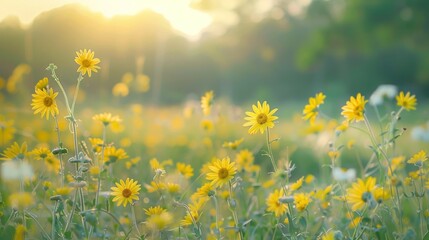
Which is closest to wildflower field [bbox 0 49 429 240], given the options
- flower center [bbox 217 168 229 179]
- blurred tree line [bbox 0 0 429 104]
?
flower center [bbox 217 168 229 179]

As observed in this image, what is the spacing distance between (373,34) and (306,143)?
13067 millimetres

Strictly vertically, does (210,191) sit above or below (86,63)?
below

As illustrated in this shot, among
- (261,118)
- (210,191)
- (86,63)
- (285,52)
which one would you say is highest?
(285,52)

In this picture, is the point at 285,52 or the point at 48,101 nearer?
the point at 48,101

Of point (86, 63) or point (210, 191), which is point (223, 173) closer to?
point (210, 191)

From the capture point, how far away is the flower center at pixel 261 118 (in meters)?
1.83

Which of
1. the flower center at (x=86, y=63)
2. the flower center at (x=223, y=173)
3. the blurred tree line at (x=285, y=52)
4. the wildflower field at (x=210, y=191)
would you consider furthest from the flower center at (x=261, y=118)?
the blurred tree line at (x=285, y=52)

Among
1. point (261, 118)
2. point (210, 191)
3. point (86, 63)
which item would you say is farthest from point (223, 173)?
point (86, 63)

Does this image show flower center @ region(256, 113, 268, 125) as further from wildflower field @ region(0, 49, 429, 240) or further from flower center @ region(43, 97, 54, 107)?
flower center @ region(43, 97, 54, 107)

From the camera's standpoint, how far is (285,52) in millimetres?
24203

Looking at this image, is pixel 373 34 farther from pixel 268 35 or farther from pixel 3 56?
pixel 3 56

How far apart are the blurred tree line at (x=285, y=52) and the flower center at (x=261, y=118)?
11.8 metres

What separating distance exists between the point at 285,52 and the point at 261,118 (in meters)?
22.7

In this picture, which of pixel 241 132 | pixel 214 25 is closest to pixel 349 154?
pixel 241 132
